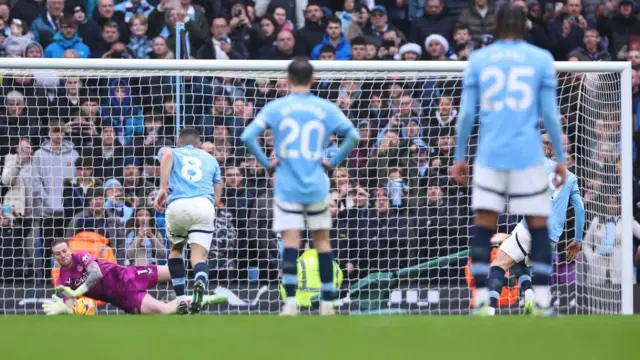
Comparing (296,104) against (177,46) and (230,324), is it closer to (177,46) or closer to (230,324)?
(230,324)

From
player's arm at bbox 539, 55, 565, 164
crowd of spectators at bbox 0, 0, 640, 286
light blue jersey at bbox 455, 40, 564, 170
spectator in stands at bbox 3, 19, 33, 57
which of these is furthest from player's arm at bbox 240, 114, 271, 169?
spectator in stands at bbox 3, 19, 33, 57

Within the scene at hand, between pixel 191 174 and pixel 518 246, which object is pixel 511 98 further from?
pixel 191 174

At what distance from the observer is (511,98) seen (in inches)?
344

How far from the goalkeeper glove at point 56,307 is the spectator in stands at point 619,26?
8.13 metres

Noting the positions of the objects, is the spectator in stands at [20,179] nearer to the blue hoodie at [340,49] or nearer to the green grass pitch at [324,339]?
the blue hoodie at [340,49]

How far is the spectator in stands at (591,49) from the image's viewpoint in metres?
16.8

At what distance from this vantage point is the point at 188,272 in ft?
48.2

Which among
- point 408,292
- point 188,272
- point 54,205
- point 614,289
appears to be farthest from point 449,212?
point 54,205

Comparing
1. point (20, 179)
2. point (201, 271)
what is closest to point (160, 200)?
point (201, 271)

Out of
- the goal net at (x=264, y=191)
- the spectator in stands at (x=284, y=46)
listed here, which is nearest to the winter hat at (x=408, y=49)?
the spectator in stands at (x=284, y=46)

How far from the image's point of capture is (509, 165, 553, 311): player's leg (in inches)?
346

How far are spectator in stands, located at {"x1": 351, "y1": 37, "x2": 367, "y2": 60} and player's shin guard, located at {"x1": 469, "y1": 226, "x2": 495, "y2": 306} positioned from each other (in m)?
7.39

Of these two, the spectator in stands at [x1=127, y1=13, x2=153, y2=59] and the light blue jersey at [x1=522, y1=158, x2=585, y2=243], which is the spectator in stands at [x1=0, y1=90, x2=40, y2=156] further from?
the light blue jersey at [x1=522, y1=158, x2=585, y2=243]

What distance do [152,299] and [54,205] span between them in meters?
1.68
